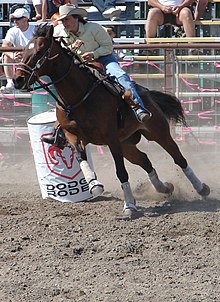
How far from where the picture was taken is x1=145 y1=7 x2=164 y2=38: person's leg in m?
10.4

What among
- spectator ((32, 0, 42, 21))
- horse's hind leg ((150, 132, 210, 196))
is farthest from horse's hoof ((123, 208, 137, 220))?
spectator ((32, 0, 42, 21))

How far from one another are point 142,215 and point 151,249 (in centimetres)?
135

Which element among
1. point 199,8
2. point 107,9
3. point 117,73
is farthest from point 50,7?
point 117,73

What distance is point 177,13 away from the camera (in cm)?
1045

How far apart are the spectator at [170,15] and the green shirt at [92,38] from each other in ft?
12.4

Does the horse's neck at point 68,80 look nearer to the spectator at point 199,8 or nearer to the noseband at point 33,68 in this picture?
the noseband at point 33,68

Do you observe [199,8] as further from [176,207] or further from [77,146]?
[77,146]

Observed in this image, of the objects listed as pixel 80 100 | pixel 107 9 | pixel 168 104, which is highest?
pixel 107 9

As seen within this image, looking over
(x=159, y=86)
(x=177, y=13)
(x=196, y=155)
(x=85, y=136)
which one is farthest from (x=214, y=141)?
(x=85, y=136)

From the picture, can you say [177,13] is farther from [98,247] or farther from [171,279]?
[171,279]

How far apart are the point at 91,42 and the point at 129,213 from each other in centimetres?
179

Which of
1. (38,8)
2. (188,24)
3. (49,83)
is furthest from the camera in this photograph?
(38,8)

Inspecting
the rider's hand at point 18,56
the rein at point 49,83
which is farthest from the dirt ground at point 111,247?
the rider's hand at point 18,56

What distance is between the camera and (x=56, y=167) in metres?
7.27
